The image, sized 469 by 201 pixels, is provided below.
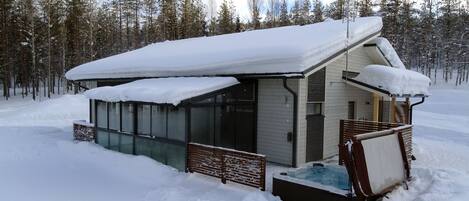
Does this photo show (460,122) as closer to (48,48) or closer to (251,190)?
(251,190)

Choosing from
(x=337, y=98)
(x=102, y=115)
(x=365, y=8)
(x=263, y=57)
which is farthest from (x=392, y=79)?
(x=365, y=8)

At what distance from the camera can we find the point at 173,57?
13.5m

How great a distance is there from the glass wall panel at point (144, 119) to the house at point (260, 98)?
0.03 meters

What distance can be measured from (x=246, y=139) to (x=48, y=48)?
29263 mm

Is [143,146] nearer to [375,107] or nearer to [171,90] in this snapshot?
[171,90]

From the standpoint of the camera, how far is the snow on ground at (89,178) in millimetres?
7781

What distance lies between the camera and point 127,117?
11672 mm

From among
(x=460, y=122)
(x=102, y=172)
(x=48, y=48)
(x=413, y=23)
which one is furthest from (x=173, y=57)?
(x=413, y=23)

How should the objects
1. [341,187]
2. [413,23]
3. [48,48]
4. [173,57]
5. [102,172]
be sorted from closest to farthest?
[341,187] < [102,172] < [173,57] < [48,48] < [413,23]

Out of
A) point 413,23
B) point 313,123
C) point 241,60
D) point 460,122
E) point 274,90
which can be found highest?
point 413,23

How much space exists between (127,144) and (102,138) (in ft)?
6.29

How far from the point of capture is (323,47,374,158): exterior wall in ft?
37.5

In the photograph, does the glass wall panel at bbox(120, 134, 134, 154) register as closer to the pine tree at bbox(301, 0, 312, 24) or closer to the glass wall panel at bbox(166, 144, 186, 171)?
the glass wall panel at bbox(166, 144, 186, 171)

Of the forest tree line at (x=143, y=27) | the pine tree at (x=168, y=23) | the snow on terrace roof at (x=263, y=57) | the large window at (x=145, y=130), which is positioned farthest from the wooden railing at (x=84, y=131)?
the pine tree at (x=168, y=23)
